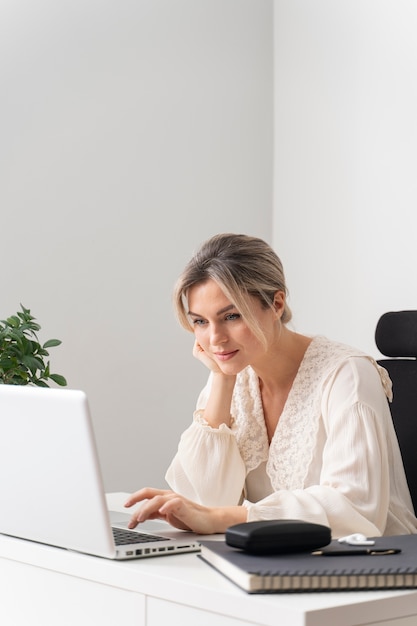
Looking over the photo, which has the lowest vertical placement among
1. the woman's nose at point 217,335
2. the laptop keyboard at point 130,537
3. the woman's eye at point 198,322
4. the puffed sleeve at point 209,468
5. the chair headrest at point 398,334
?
the puffed sleeve at point 209,468

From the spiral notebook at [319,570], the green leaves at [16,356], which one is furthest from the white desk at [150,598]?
the green leaves at [16,356]

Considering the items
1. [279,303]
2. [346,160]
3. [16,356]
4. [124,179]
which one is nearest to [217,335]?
[279,303]

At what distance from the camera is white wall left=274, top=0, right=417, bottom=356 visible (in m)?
3.17

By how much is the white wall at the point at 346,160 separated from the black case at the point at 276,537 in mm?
1951

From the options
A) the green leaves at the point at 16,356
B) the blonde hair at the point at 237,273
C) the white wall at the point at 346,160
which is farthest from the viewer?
the white wall at the point at 346,160

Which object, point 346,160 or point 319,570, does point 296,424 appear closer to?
point 319,570

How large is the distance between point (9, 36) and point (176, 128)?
0.71m

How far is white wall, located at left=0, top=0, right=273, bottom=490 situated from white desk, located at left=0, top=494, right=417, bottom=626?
1605 mm

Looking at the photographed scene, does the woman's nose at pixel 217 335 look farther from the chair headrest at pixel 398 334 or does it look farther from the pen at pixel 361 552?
the pen at pixel 361 552

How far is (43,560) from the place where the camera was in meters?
1.41

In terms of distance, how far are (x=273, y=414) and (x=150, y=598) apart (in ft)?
2.86

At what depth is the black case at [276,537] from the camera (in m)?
1.22

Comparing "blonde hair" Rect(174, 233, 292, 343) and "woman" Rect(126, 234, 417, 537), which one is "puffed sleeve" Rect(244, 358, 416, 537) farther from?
"blonde hair" Rect(174, 233, 292, 343)

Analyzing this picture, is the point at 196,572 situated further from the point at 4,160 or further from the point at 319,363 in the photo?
the point at 4,160
